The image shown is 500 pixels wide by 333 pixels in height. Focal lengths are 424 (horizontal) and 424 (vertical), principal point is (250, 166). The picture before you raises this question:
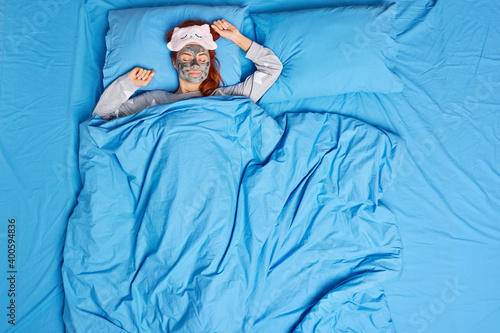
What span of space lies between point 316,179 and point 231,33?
738mm

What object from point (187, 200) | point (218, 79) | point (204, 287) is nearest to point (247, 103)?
point (218, 79)

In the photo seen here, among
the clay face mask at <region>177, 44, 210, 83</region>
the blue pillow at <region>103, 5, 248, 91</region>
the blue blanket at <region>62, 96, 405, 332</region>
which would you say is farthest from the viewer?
the blue pillow at <region>103, 5, 248, 91</region>

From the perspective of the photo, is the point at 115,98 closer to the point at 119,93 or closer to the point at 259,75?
the point at 119,93

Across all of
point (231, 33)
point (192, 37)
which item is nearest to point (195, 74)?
point (192, 37)

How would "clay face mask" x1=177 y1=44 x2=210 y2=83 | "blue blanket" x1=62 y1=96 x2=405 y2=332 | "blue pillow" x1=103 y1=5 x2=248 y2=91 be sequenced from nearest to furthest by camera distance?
1. "blue blanket" x1=62 y1=96 x2=405 y2=332
2. "clay face mask" x1=177 y1=44 x2=210 y2=83
3. "blue pillow" x1=103 y1=5 x2=248 y2=91

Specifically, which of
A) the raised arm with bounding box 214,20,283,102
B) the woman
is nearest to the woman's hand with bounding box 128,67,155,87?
the woman

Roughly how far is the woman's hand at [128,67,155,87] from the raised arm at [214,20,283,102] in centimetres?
30

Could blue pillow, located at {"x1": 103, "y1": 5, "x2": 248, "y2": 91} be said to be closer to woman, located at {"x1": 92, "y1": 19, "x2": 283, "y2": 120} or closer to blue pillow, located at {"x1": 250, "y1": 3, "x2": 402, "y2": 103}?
woman, located at {"x1": 92, "y1": 19, "x2": 283, "y2": 120}

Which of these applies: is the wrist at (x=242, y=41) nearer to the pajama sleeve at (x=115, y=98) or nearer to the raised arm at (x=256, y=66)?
the raised arm at (x=256, y=66)

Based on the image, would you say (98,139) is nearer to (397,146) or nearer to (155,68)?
(155,68)

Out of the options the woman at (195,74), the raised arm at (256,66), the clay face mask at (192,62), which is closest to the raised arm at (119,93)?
the woman at (195,74)

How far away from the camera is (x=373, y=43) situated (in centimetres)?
180

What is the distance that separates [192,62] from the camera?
68.2 inches

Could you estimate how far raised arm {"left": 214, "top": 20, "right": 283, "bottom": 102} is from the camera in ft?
5.92
